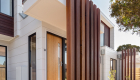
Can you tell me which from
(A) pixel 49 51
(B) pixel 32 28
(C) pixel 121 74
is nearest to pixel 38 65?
(A) pixel 49 51

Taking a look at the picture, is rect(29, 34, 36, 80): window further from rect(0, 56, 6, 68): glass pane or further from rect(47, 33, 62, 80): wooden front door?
rect(0, 56, 6, 68): glass pane

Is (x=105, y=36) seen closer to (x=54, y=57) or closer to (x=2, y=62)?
(x=54, y=57)

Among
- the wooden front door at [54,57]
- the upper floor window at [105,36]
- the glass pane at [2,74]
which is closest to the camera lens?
the wooden front door at [54,57]

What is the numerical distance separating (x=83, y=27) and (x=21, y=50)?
3.03 meters

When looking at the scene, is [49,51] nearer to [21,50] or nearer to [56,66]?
[56,66]

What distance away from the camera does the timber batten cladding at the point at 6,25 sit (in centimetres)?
474

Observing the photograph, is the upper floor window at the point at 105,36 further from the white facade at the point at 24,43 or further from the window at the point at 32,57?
the window at the point at 32,57

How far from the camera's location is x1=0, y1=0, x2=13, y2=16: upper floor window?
198 inches

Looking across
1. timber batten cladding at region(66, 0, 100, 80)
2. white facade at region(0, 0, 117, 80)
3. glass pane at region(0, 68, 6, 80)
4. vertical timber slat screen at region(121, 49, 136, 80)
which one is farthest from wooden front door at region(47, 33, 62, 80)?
vertical timber slat screen at region(121, 49, 136, 80)

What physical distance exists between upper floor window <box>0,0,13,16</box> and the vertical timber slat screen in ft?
28.3

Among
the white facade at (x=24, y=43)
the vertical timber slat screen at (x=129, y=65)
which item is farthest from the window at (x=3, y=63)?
the vertical timber slat screen at (x=129, y=65)

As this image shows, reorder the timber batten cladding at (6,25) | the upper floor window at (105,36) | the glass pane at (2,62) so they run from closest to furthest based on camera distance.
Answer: the timber batten cladding at (6,25)
the glass pane at (2,62)
the upper floor window at (105,36)

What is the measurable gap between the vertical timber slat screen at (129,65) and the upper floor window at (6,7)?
8632 mm

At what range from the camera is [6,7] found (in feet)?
17.1
